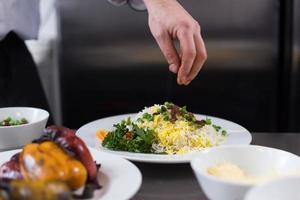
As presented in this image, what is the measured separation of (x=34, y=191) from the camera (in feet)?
1.77

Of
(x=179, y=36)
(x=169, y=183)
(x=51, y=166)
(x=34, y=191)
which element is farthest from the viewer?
(x=179, y=36)

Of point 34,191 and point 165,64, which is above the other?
point 34,191

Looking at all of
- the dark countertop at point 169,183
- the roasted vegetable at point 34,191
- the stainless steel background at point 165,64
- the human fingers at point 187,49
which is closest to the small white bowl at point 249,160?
the dark countertop at point 169,183

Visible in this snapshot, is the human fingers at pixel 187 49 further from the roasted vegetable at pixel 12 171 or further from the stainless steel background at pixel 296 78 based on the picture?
the stainless steel background at pixel 296 78

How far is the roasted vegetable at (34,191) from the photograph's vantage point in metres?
0.54

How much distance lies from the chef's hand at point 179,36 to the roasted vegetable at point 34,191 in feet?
2.03

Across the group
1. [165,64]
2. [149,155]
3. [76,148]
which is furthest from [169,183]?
[165,64]

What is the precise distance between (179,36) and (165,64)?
115 centimetres

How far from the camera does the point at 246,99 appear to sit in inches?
91.2

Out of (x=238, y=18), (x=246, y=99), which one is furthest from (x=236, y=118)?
(x=238, y=18)

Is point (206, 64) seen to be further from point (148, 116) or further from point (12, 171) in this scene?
point (12, 171)

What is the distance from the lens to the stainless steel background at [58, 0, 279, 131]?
2.24m

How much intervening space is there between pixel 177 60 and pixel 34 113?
1.32 feet

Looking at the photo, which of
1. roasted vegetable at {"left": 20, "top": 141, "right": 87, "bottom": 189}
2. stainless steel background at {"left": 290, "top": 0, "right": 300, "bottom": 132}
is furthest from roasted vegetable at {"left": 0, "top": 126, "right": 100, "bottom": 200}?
stainless steel background at {"left": 290, "top": 0, "right": 300, "bottom": 132}
